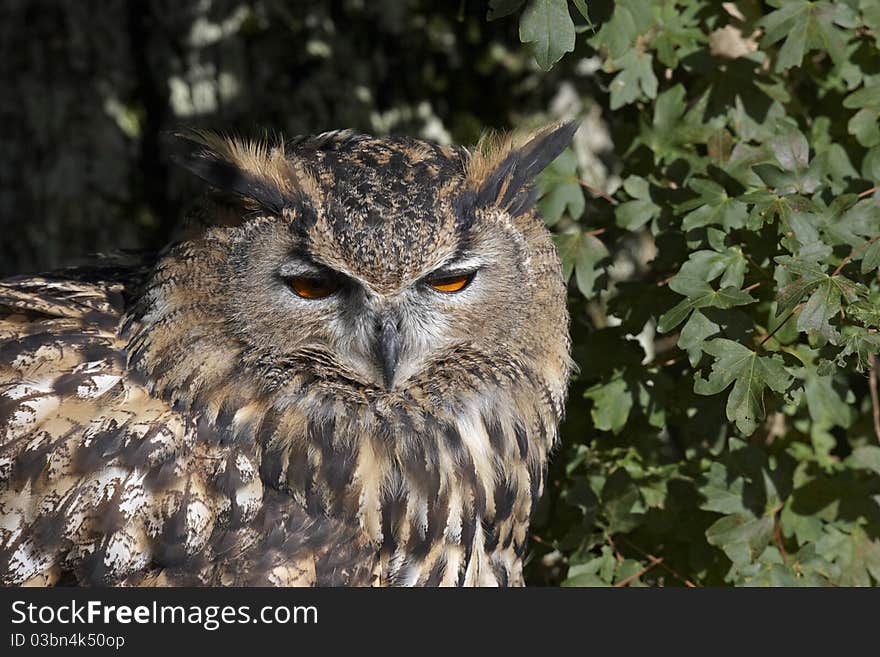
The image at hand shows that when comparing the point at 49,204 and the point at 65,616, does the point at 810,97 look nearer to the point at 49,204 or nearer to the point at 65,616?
the point at 65,616

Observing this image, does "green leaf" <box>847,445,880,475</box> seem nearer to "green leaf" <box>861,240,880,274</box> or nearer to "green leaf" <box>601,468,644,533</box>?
"green leaf" <box>601,468,644,533</box>

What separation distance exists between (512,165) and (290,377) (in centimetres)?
54

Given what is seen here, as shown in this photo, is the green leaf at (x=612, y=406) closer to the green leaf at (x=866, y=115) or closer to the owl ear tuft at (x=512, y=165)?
the owl ear tuft at (x=512, y=165)

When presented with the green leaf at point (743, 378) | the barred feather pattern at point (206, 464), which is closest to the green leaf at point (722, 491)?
the green leaf at point (743, 378)

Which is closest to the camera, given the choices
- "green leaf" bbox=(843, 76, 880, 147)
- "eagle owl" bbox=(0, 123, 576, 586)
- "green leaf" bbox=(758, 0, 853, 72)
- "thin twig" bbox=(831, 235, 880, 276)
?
"eagle owl" bbox=(0, 123, 576, 586)

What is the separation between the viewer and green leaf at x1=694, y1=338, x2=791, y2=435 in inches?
68.7

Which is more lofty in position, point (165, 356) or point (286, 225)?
point (286, 225)

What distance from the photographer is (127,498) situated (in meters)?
1.69

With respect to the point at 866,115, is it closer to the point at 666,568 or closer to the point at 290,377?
the point at 666,568

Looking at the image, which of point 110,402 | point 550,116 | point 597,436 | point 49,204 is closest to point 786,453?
point 597,436

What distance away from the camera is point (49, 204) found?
311 centimetres

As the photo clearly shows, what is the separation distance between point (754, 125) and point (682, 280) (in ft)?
1.51

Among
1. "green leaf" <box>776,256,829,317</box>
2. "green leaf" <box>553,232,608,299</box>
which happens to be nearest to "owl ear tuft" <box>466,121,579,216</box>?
"green leaf" <box>553,232,608,299</box>

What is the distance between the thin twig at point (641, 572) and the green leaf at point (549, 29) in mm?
1187
